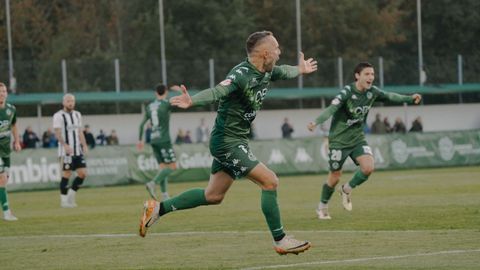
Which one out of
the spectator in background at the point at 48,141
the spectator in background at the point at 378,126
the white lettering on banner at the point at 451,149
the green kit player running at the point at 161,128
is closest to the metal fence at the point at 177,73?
the spectator in background at the point at 48,141

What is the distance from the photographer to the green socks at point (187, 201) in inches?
519

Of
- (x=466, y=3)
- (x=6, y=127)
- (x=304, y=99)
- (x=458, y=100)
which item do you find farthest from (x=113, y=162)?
Answer: (x=466, y=3)

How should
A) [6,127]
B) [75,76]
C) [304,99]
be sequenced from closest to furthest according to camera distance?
[6,127]
[75,76]
[304,99]

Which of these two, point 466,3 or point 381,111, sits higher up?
point 466,3

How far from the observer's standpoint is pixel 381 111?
55.1 m

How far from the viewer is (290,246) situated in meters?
12.2

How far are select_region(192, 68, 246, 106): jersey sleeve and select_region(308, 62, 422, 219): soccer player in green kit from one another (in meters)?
6.22

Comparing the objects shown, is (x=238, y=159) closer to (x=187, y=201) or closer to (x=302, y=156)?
(x=187, y=201)

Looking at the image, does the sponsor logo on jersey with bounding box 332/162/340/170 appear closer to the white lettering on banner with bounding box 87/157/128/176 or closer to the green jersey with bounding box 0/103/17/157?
the green jersey with bounding box 0/103/17/157

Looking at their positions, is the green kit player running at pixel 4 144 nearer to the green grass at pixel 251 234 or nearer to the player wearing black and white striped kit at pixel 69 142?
the green grass at pixel 251 234

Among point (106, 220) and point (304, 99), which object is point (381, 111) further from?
point (106, 220)

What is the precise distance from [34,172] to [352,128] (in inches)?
644

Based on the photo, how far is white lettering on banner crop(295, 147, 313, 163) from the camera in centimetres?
3766

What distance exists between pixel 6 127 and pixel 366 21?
50.7m
